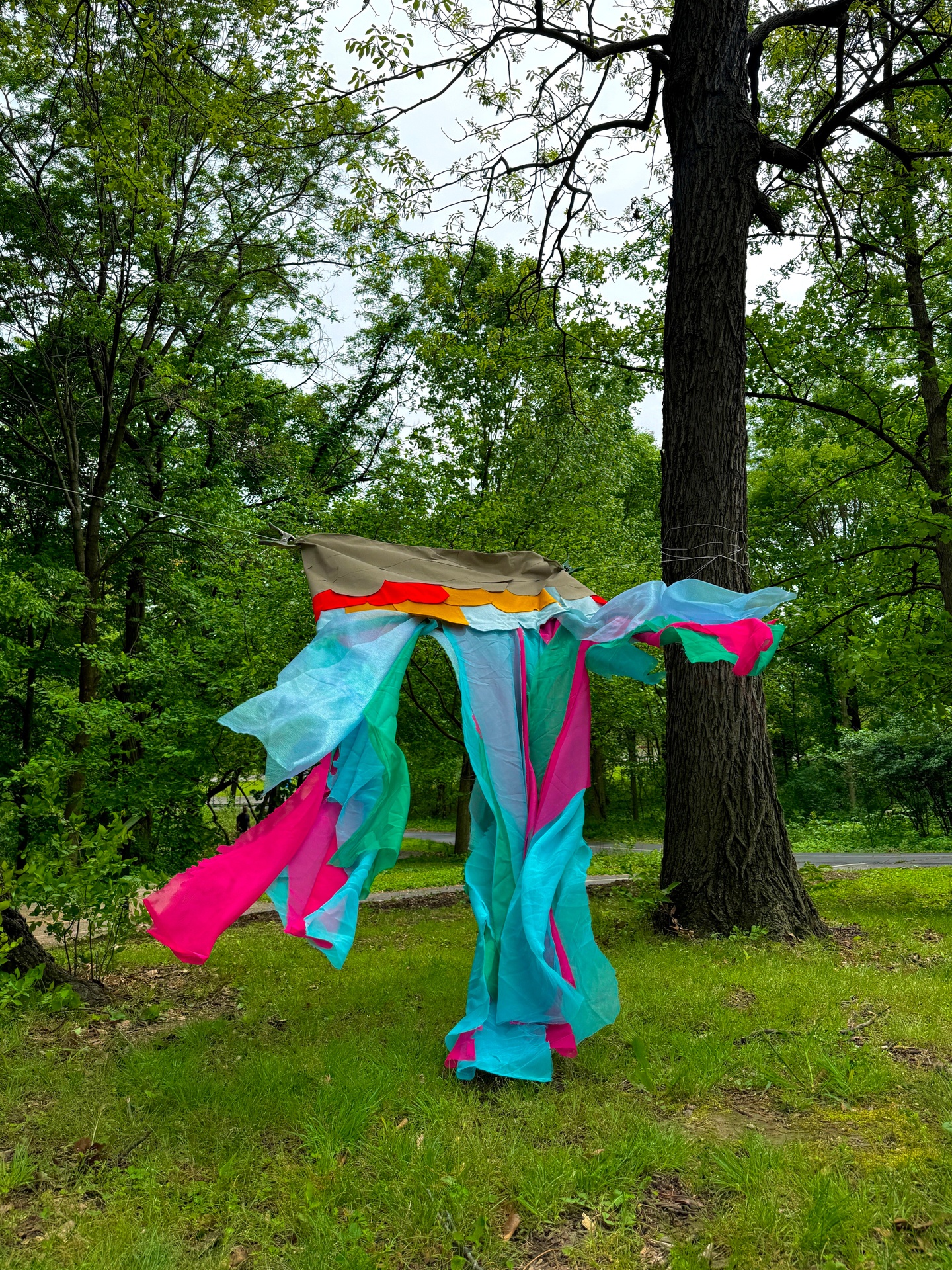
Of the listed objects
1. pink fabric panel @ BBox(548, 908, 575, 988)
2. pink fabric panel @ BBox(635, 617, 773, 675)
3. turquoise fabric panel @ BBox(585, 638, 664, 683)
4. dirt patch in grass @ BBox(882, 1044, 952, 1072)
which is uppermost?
pink fabric panel @ BBox(635, 617, 773, 675)

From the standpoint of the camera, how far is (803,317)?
31.7 ft

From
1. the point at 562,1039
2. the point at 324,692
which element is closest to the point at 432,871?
the point at 562,1039

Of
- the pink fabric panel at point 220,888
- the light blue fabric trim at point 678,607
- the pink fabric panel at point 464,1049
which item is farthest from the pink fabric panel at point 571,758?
the pink fabric panel at point 220,888

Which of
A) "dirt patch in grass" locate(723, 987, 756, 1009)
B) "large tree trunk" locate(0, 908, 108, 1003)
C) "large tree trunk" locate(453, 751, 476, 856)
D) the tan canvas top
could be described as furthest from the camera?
"large tree trunk" locate(453, 751, 476, 856)

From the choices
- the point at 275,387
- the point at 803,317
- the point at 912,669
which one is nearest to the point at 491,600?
the point at 912,669

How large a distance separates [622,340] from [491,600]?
6555 mm

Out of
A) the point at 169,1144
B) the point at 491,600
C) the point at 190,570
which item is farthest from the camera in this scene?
the point at 190,570

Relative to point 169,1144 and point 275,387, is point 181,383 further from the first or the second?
point 169,1144

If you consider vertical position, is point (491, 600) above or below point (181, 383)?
below

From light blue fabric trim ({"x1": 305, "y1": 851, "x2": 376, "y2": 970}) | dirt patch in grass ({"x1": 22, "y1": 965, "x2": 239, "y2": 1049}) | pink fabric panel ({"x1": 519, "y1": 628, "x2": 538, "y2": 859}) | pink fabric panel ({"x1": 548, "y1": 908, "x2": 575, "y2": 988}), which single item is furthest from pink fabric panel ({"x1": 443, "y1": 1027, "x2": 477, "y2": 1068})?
dirt patch in grass ({"x1": 22, "y1": 965, "x2": 239, "y2": 1049})

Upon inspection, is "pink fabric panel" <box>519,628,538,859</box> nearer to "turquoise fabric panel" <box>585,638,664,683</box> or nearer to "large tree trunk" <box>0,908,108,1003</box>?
"turquoise fabric panel" <box>585,638,664,683</box>

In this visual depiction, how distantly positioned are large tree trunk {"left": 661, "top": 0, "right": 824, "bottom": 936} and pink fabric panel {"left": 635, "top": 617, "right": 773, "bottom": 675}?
6.95 ft

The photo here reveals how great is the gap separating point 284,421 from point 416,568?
47.8ft

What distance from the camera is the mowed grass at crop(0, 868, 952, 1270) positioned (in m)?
2.59
